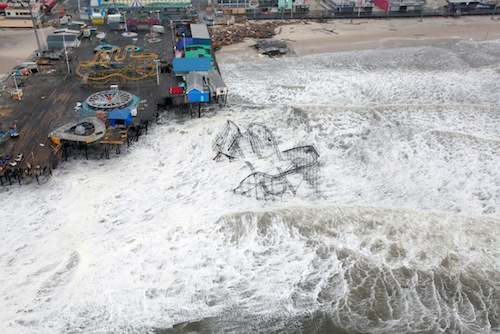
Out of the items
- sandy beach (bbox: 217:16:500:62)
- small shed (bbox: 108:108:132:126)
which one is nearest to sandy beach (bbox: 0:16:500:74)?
sandy beach (bbox: 217:16:500:62)

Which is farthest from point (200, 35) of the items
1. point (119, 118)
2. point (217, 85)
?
point (119, 118)

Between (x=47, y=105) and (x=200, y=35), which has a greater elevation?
(x=200, y=35)

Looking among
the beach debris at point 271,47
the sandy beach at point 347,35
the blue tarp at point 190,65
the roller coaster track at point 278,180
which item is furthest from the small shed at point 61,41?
the roller coaster track at point 278,180

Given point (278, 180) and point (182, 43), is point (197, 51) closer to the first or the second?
point (182, 43)

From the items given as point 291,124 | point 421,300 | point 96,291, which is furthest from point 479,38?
point 96,291

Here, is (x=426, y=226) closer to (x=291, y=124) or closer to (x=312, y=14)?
(x=291, y=124)

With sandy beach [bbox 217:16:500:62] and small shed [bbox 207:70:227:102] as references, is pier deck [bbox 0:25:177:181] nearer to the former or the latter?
small shed [bbox 207:70:227:102]

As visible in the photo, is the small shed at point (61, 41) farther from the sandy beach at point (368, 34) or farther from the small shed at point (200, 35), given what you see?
the sandy beach at point (368, 34)
